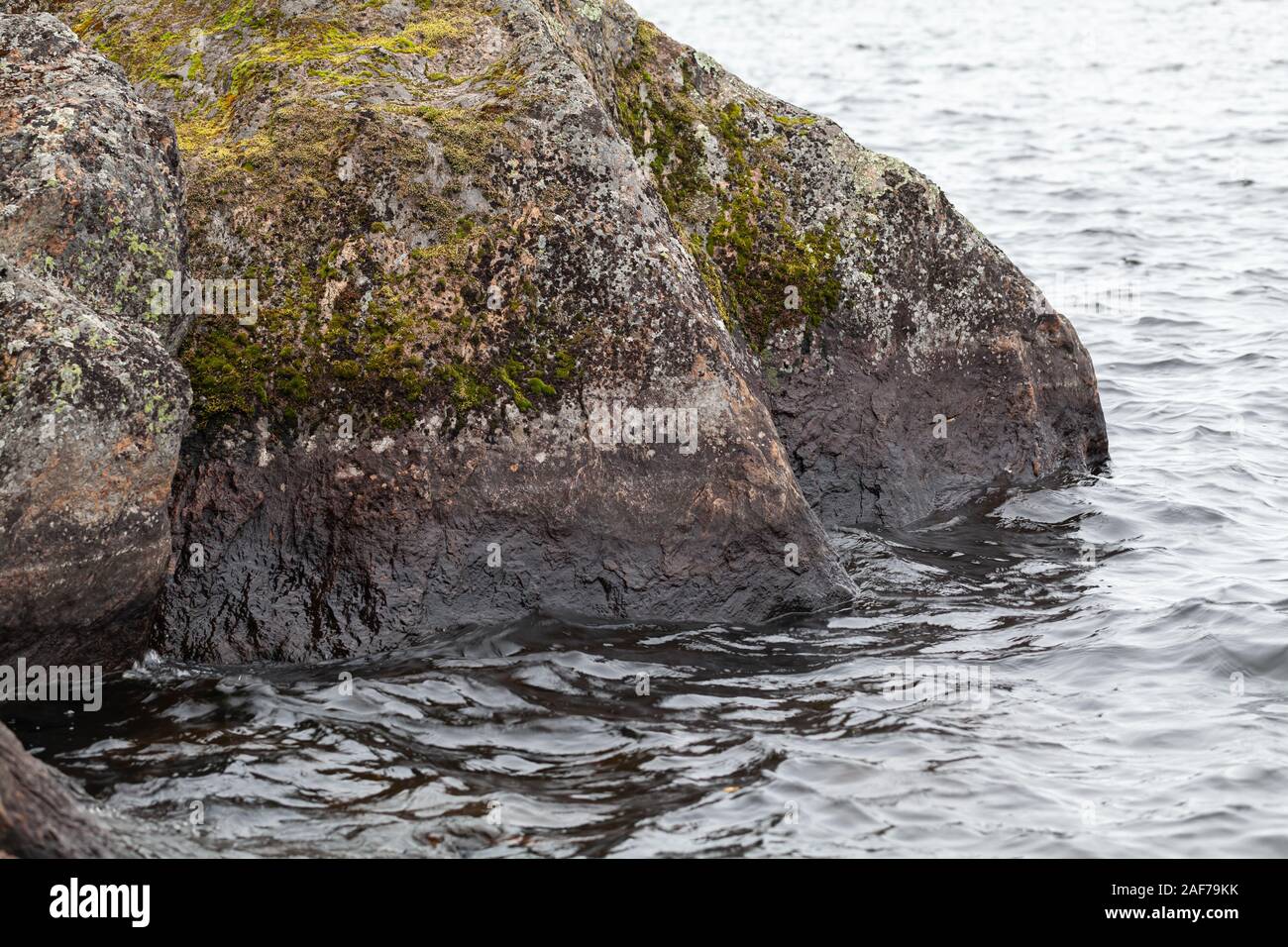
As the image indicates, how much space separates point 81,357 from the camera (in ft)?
22.2

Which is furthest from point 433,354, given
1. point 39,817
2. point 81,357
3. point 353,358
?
point 39,817

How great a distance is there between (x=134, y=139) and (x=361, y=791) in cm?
386

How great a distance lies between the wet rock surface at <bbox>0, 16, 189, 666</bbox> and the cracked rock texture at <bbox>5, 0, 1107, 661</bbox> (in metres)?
0.25

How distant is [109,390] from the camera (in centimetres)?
680

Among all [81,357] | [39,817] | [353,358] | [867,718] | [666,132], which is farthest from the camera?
[666,132]

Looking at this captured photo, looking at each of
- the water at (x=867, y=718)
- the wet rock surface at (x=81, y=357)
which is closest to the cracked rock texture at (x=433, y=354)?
the wet rock surface at (x=81, y=357)

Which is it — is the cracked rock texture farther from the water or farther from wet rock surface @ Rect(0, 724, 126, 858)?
wet rock surface @ Rect(0, 724, 126, 858)

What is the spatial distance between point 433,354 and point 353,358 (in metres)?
0.45

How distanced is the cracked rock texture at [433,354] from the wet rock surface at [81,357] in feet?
0.81

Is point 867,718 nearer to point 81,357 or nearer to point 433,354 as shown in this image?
point 433,354

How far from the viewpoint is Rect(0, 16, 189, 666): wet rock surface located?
658 centimetres

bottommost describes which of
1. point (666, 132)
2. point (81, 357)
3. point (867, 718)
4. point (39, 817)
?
point (867, 718)

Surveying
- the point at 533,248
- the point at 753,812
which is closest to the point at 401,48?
the point at 533,248
